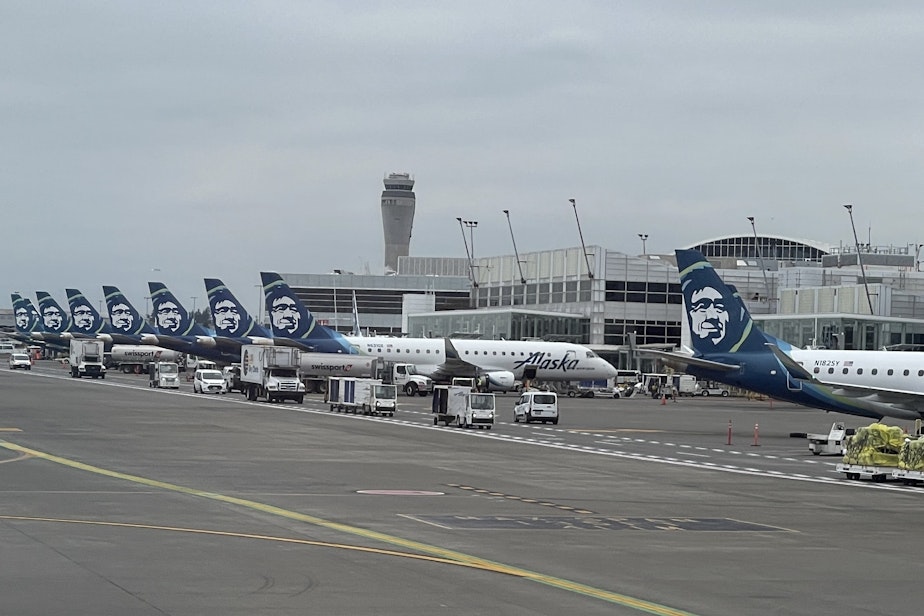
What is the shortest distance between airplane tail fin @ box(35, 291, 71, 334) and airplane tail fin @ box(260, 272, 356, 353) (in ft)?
294

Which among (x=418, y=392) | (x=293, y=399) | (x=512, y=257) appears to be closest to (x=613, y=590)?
(x=293, y=399)

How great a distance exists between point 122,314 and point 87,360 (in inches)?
1355

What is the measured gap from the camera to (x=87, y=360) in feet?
411

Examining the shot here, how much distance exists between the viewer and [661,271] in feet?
480

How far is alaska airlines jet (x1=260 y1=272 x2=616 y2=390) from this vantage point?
337 ft

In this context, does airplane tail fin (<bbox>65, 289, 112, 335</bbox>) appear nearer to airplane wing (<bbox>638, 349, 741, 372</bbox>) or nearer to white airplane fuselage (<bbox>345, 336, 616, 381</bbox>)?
white airplane fuselage (<bbox>345, 336, 616, 381</bbox>)

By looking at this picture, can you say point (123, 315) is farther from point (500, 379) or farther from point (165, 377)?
point (500, 379)

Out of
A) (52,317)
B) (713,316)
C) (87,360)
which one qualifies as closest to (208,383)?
(87,360)

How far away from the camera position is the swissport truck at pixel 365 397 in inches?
2835

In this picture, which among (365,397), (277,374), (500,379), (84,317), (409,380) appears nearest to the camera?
(365,397)

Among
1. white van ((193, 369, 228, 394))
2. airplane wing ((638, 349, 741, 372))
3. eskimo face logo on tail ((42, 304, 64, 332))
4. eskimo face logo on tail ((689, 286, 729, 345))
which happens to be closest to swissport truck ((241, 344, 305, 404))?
white van ((193, 369, 228, 394))

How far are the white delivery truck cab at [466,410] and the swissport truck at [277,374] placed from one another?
2344 cm

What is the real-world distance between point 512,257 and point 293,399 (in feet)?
284

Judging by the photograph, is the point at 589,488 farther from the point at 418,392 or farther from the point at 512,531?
the point at 418,392
